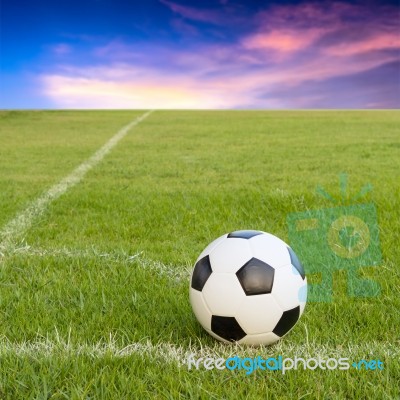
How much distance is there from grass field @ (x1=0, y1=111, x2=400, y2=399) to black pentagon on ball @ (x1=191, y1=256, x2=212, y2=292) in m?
0.27

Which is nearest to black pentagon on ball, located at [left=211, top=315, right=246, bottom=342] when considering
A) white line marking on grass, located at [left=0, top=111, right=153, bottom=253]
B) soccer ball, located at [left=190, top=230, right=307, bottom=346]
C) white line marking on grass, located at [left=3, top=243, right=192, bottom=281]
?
soccer ball, located at [left=190, top=230, right=307, bottom=346]

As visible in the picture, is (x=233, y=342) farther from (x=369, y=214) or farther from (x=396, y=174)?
(x=396, y=174)

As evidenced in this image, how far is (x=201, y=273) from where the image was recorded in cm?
255

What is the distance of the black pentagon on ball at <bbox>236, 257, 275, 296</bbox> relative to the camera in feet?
7.95

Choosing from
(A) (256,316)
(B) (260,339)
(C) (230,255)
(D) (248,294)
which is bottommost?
(B) (260,339)

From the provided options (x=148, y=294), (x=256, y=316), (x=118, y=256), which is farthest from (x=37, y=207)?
(x=256, y=316)

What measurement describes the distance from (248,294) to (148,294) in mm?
885

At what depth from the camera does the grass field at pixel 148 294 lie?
2164 millimetres

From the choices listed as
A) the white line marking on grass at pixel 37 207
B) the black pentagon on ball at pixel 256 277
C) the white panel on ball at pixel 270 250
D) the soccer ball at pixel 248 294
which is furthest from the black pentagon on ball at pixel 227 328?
the white line marking on grass at pixel 37 207

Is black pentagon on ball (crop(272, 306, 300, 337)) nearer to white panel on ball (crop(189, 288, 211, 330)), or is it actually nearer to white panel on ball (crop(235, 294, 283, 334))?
white panel on ball (crop(235, 294, 283, 334))

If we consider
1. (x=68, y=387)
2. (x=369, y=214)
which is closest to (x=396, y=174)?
(x=369, y=214)

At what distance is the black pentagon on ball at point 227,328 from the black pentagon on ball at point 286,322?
17 centimetres

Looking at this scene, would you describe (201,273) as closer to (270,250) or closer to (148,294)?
(270,250)

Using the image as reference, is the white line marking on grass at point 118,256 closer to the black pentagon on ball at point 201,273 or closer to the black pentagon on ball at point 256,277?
the black pentagon on ball at point 201,273
